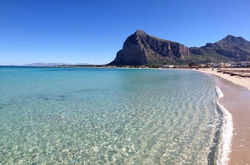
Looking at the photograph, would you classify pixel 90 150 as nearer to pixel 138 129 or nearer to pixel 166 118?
pixel 138 129

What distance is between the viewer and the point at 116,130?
7883mm

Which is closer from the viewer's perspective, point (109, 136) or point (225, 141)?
point (225, 141)

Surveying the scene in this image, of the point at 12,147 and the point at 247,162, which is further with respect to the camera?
the point at 12,147

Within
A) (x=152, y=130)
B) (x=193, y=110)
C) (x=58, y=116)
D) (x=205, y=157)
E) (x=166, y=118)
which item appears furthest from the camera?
(x=193, y=110)

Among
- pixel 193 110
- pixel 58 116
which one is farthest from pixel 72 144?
pixel 193 110

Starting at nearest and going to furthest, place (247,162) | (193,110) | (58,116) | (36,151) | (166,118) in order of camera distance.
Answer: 1. (247,162)
2. (36,151)
3. (166,118)
4. (58,116)
5. (193,110)

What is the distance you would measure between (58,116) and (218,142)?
834 cm

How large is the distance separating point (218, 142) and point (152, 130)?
8.69ft

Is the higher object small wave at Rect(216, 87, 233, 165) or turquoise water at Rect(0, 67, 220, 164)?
small wave at Rect(216, 87, 233, 165)

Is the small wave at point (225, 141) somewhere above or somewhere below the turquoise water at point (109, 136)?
above

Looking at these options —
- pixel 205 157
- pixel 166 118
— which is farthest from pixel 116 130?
pixel 205 157

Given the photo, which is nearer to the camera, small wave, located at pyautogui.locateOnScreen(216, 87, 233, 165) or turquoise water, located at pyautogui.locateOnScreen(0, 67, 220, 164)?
small wave, located at pyautogui.locateOnScreen(216, 87, 233, 165)

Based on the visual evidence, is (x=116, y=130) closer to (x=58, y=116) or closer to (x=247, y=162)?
(x=58, y=116)

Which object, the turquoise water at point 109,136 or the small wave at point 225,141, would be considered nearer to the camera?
A: the small wave at point 225,141
